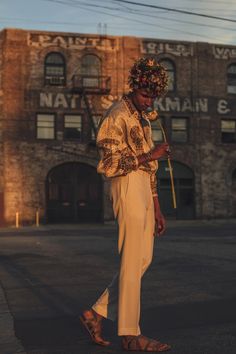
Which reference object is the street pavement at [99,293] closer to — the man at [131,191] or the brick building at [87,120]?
the man at [131,191]

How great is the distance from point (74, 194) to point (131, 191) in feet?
87.5

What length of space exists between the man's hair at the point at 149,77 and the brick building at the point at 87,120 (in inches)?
1016

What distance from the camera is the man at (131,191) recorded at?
13.0 ft

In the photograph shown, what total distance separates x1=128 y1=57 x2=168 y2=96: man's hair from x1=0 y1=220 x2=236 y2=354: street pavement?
6.49 feet

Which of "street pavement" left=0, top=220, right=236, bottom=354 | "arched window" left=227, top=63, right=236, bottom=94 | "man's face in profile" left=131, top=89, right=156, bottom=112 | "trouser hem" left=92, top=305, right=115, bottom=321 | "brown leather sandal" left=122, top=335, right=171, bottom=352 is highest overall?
"arched window" left=227, top=63, right=236, bottom=94

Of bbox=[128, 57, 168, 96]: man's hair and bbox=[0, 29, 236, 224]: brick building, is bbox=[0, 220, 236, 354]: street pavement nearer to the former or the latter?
bbox=[128, 57, 168, 96]: man's hair

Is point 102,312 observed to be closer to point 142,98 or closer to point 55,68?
point 142,98

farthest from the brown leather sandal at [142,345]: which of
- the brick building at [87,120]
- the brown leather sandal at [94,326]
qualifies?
the brick building at [87,120]

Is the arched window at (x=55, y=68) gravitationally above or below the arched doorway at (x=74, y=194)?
above

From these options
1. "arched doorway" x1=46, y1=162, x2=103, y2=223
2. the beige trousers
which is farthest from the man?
"arched doorway" x1=46, y1=162, x2=103, y2=223

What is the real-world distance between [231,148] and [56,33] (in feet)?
41.3

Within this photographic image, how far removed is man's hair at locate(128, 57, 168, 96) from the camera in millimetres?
4121

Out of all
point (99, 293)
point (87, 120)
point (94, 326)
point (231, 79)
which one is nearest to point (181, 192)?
point (87, 120)

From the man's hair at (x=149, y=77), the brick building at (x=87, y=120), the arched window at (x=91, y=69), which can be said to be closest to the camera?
the man's hair at (x=149, y=77)
